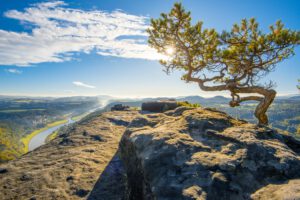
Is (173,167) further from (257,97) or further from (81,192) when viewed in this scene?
(257,97)

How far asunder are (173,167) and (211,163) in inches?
45.2

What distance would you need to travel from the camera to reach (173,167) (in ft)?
19.2

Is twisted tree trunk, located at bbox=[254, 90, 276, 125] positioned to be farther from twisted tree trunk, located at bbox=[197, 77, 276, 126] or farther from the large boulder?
the large boulder

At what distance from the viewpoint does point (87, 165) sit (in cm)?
982

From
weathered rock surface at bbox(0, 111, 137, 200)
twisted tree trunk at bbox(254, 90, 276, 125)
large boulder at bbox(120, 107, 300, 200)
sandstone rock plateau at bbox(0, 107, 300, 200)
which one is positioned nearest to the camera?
large boulder at bbox(120, 107, 300, 200)

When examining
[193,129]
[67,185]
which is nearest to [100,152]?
[67,185]

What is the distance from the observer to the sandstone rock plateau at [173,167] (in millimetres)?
5094

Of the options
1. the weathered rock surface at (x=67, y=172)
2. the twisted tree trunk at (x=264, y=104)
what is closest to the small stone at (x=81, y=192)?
the weathered rock surface at (x=67, y=172)

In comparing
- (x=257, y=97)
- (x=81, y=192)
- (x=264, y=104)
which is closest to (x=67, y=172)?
(x=81, y=192)

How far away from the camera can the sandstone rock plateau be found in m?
5.09

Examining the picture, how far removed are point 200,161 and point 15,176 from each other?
27.2 ft

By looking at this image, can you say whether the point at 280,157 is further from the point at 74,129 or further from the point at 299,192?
the point at 74,129

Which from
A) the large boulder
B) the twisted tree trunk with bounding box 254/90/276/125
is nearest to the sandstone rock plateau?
the large boulder

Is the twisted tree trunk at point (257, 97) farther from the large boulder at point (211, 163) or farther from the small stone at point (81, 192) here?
the small stone at point (81, 192)
